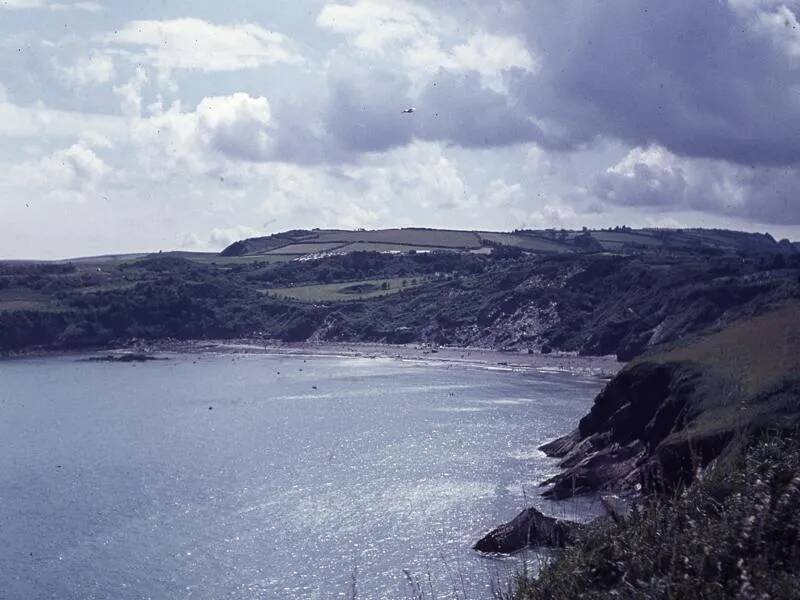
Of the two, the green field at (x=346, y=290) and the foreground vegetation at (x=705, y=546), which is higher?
the green field at (x=346, y=290)

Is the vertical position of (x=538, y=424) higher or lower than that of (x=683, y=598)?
lower

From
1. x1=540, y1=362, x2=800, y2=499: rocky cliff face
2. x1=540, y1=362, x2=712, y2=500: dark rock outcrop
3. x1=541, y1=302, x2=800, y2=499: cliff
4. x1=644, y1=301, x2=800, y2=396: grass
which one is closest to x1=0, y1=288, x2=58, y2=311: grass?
x1=540, y1=362, x2=800, y2=499: rocky cliff face

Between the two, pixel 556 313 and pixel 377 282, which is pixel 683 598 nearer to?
pixel 556 313

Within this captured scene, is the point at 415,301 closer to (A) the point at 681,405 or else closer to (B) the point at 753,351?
(B) the point at 753,351

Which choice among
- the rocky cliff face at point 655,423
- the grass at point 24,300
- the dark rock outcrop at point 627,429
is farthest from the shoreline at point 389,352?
the rocky cliff face at point 655,423

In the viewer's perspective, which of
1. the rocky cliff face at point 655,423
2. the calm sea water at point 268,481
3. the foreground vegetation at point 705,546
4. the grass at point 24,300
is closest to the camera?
the foreground vegetation at point 705,546

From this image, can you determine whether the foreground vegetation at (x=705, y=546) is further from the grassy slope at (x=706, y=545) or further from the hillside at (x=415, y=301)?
the hillside at (x=415, y=301)

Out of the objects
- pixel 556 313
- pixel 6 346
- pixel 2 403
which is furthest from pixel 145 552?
pixel 6 346
